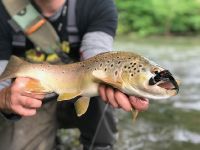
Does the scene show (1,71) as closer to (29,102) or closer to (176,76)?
(29,102)

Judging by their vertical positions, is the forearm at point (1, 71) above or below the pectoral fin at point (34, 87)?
below

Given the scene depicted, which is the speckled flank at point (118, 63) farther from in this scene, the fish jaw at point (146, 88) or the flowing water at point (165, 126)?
the flowing water at point (165, 126)

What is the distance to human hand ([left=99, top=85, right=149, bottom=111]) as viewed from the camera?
212 centimetres

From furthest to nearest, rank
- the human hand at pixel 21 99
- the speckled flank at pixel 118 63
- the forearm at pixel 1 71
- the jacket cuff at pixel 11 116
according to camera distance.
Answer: the forearm at pixel 1 71
the jacket cuff at pixel 11 116
the human hand at pixel 21 99
the speckled flank at pixel 118 63

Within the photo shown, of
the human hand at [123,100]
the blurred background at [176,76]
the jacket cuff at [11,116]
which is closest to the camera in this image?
the human hand at [123,100]

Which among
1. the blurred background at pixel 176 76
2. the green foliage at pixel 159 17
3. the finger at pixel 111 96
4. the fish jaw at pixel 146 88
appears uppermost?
the fish jaw at pixel 146 88

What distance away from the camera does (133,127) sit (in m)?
4.23

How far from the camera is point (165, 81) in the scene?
1910mm

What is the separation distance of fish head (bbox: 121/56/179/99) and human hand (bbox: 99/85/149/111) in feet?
0.23

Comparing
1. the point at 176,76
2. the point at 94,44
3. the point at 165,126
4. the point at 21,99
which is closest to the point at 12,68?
the point at 21,99

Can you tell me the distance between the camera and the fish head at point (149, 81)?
1.91 meters

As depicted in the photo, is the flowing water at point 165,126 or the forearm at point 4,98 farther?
the flowing water at point 165,126

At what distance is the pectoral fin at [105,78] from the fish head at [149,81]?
0.03m

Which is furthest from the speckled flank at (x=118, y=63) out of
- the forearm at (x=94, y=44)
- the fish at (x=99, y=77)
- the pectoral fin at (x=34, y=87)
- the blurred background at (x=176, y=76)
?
the blurred background at (x=176, y=76)
